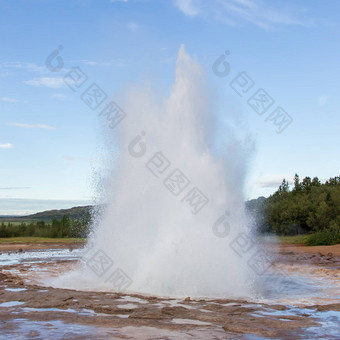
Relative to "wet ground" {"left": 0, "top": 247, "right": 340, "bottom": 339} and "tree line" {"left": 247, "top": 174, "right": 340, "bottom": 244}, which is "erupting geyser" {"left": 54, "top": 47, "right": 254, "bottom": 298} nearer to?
"wet ground" {"left": 0, "top": 247, "right": 340, "bottom": 339}

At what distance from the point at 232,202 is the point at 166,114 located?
4164 mm

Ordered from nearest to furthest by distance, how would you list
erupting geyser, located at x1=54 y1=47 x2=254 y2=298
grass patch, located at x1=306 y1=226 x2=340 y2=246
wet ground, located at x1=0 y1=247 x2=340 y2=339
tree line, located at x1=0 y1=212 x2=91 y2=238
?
wet ground, located at x1=0 y1=247 x2=340 y2=339, erupting geyser, located at x1=54 y1=47 x2=254 y2=298, grass patch, located at x1=306 y1=226 x2=340 y2=246, tree line, located at x1=0 y1=212 x2=91 y2=238

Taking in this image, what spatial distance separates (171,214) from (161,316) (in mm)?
6199

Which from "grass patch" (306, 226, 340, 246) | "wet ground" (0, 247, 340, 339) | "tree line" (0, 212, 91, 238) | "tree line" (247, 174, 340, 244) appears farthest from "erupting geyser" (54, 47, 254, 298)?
"tree line" (0, 212, 91, 238)

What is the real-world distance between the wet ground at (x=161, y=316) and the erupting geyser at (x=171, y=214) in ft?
5.30

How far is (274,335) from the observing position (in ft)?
27.8

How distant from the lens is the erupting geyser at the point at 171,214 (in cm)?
1468

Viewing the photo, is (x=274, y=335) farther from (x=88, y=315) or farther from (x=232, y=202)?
(x=232, y=202)

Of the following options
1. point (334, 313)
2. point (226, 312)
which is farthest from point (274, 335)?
point (334, 313)

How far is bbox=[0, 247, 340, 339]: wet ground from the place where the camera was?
8.55 m

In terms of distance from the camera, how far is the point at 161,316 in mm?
10047

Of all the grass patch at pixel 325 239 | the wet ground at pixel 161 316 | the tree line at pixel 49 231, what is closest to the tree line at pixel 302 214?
the grass patch at pixel 325 239

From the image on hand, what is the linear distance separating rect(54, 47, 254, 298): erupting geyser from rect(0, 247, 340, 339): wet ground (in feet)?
5.30

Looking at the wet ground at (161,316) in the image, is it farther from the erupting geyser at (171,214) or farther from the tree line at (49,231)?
the tree line at (49,231)
